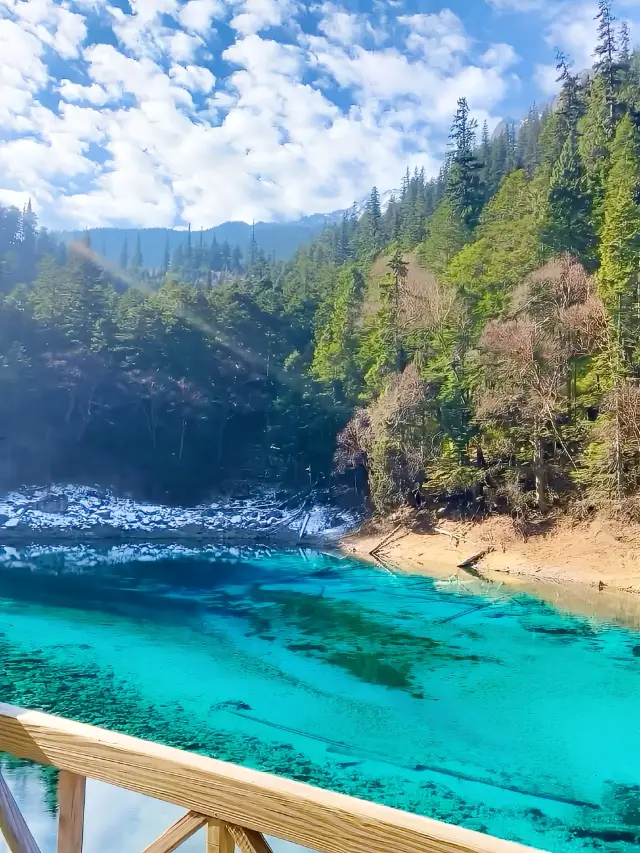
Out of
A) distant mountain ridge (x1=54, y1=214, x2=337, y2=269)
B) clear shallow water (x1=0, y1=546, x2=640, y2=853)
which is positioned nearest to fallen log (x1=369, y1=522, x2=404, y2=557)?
clear shallow water (x1=0, y1=546, x2=640, y2=853)

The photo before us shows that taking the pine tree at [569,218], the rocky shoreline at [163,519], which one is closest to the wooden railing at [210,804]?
the rocky shoreline at [163,519]

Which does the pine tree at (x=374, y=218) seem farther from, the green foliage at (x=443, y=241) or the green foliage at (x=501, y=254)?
the green foliage at (x=501, y=254)

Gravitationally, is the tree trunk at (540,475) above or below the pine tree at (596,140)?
below

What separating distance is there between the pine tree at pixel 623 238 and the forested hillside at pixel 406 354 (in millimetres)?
59

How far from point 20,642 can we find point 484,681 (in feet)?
23.4

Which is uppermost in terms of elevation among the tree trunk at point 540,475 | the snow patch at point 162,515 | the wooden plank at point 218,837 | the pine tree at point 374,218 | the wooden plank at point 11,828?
the pine tree at point 374,218

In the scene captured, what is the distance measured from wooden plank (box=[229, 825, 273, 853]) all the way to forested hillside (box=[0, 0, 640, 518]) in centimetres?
Answer: 1720

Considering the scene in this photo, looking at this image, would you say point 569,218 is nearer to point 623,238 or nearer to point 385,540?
point 623,238

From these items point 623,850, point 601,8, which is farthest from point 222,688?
point 601,8

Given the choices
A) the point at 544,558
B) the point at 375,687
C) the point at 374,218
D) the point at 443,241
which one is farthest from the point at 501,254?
the point at 375,687

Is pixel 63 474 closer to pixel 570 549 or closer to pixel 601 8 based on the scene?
pixel 570 549

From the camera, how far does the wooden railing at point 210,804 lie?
37.6 inches

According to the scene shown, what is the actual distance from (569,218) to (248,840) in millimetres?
22553

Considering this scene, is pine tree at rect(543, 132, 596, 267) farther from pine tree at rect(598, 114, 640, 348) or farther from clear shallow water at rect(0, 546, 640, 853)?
clear shallow water at rect(0, 546, 640, 853)
